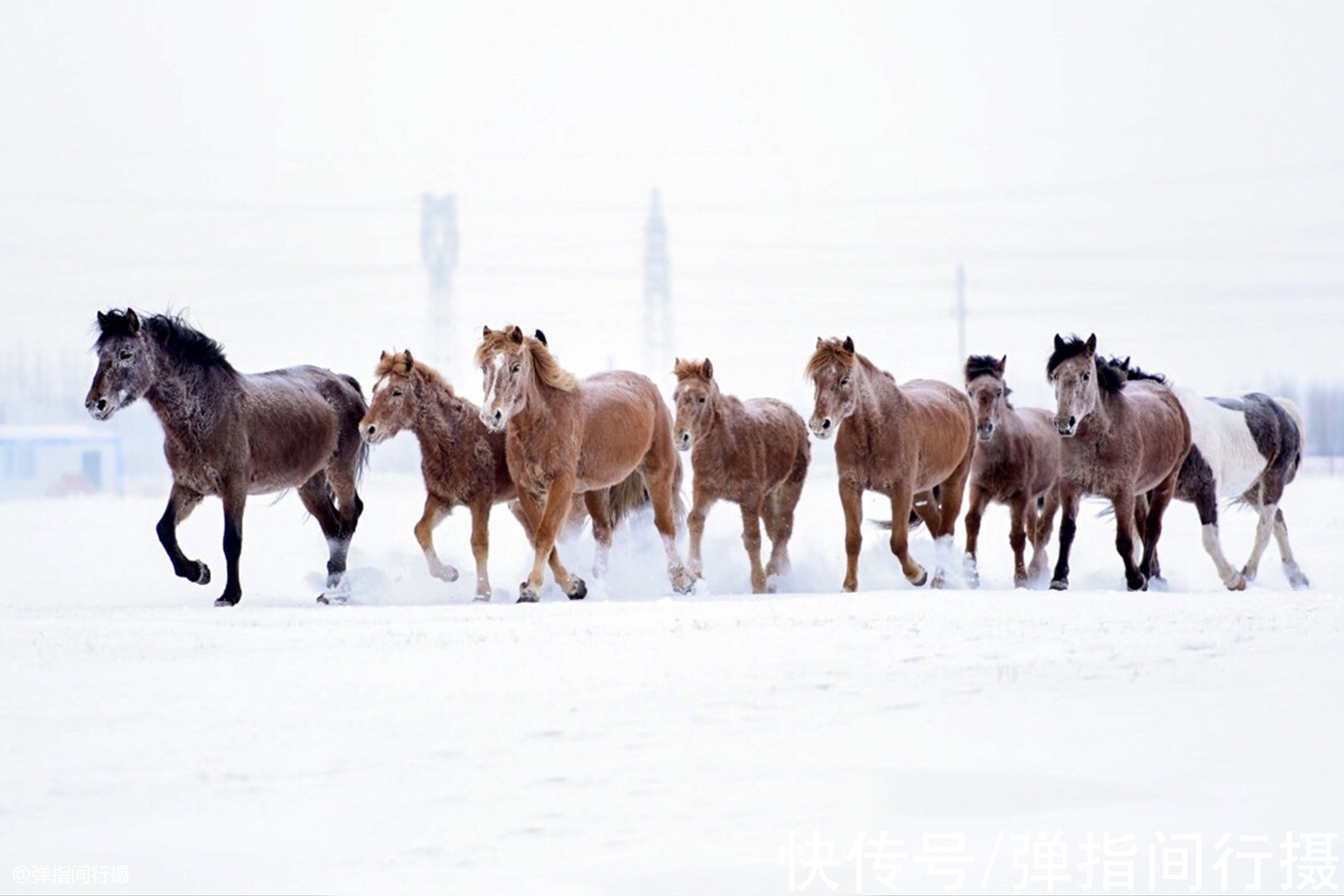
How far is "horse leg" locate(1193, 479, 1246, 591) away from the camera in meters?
17.1

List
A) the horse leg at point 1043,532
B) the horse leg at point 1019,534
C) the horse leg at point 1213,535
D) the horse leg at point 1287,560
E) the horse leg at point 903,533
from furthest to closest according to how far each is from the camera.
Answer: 1. the horse leg at point 1287,560
2. the horse leg at point 1213,535
3. the horse leg at point 1043,532
4. the horse leg at point 1019,534
5. the horse leg at point 903,533

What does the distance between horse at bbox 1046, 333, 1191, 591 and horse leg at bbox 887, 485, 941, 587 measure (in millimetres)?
1207

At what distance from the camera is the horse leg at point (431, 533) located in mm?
14148

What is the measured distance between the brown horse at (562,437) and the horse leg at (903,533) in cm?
177

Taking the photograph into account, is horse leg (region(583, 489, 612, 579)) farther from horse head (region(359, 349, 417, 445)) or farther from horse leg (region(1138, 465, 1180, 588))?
horse leg (region(1138, 465, 1180, 588))

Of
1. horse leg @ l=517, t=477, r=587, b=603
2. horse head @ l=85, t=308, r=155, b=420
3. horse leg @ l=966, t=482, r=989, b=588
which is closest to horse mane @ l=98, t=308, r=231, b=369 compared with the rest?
horse head @ l=85, t=308, r=155, b=420

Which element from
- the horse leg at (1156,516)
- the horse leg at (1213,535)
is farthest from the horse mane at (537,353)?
the horse leg at (1213,535)

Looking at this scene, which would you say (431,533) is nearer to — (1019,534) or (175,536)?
(175,536)

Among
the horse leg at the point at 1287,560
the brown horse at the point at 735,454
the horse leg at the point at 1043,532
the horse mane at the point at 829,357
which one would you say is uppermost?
the horse mane at the point at 829,357

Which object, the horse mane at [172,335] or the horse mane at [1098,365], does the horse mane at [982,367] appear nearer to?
the horse mane at [1098,365]

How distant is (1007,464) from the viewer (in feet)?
51.7

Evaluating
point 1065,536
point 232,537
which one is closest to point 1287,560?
point 1065,536

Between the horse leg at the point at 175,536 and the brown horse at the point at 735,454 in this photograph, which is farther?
the brown horse at the point at 735,454

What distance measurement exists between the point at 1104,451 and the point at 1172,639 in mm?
4708
